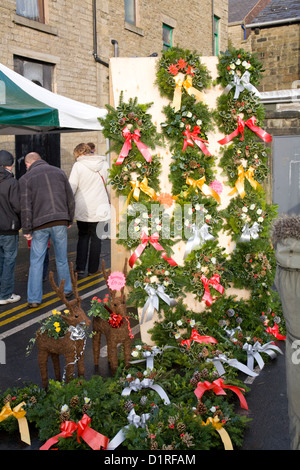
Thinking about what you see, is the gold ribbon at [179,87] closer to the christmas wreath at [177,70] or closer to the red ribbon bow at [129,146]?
the christmas wreath at [177,70]

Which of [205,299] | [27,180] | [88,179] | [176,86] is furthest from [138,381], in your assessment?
[88,179]

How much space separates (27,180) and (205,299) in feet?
10.3

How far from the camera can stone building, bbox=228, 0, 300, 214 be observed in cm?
1209

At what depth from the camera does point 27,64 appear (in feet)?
44.7

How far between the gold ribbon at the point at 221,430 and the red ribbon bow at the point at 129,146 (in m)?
2.46

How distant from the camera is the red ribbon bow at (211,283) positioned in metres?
5.11

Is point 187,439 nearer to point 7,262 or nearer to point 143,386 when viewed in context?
point 143,386

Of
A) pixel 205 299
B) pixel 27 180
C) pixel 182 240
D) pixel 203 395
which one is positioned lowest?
pixel 203 395

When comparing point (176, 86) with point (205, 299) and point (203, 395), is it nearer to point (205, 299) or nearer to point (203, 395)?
point (205, 299)

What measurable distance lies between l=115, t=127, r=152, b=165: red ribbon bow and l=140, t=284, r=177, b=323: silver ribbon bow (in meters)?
1.24

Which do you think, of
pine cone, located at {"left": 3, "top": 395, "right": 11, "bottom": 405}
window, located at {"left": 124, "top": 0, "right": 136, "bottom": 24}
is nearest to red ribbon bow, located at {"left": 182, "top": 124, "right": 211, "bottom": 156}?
pine cone, located at {"left": 3, "top": 395, "right": 11, "bottom": 405}

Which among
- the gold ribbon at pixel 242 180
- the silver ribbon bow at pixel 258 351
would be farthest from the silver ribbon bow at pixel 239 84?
the silver ribbon bow at pixel 258 351

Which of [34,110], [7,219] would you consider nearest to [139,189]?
[7,219]

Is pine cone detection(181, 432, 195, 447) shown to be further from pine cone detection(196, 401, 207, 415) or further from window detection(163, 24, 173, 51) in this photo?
window detection(163, 24, 173, 51)
